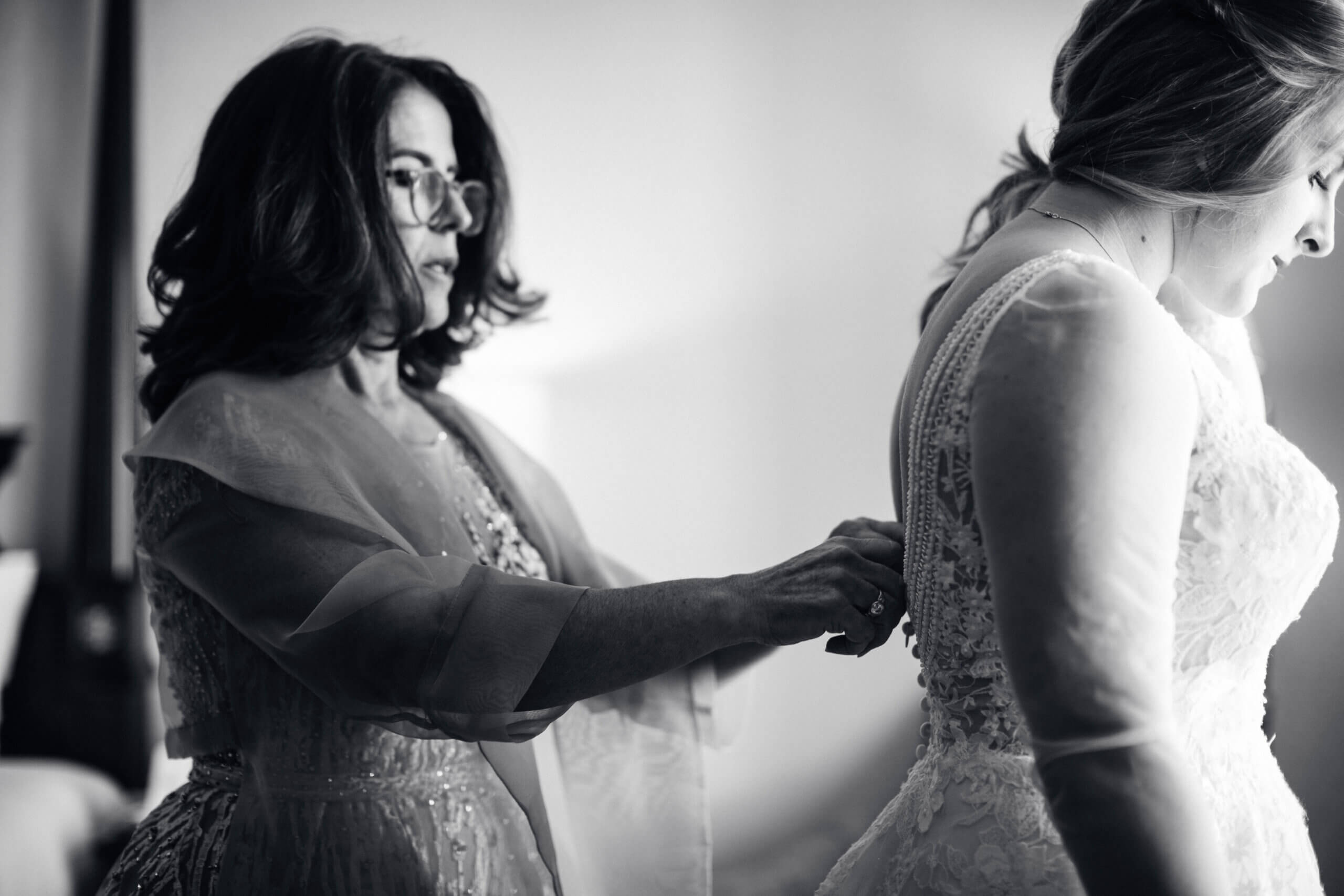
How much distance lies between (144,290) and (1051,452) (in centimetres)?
262

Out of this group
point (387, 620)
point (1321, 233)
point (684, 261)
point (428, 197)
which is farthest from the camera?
point (684, 261)

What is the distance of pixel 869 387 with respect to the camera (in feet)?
8.76

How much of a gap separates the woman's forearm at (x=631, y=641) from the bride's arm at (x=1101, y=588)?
35 centimetres

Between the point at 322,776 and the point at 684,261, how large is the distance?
1.81 meters

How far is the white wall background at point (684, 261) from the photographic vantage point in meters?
2.66

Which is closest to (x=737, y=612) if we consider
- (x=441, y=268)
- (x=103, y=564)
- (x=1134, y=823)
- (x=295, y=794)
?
(x=1134, y=823)

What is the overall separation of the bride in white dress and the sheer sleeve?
0.32 metres

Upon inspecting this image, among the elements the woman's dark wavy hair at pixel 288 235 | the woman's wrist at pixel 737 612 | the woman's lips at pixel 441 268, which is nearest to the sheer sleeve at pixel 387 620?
the woman's wrist at pixel 737 612

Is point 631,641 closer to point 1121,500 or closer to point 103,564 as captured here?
point 1121,500

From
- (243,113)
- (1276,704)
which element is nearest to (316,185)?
(243,113)

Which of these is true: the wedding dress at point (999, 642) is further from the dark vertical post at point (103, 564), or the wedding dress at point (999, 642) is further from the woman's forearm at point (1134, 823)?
the dark vertical post at point (103, 564)

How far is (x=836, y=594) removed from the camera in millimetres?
920

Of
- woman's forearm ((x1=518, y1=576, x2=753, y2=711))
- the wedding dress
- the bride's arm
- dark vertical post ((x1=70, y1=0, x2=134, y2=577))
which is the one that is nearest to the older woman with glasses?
woman's forearm ((x1=518, y1=576, x2=753, y2=711))

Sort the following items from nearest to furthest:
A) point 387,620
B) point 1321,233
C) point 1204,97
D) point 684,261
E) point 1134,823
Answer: point 1134,823, point 1204,97, point 1321,233, point 387,620, point 684,261
